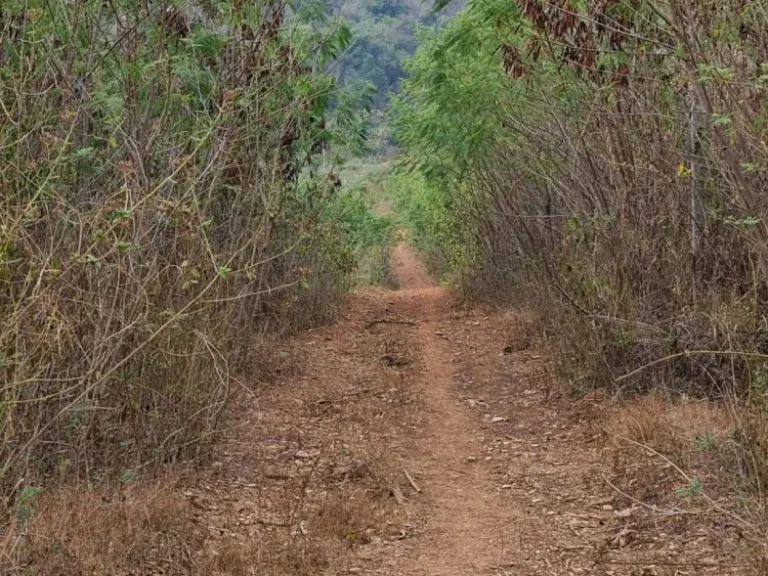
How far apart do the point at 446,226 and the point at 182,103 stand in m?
11.3

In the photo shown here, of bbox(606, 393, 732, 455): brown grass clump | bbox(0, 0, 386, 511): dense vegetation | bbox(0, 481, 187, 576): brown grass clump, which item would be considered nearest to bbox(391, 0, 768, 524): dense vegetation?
bbox(606, 393, 732, 455): brown grass clump

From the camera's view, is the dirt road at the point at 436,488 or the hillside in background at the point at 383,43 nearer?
the dirt road at the point at 436,488

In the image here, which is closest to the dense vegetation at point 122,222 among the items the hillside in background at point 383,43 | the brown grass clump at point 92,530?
the brown grass clump at point 92,530

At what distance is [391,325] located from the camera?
12500mm

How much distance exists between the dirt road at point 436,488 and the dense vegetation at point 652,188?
1.79 feet

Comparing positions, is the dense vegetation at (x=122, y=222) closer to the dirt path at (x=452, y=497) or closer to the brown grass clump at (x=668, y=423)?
the dirt path at (x=452, y=497)

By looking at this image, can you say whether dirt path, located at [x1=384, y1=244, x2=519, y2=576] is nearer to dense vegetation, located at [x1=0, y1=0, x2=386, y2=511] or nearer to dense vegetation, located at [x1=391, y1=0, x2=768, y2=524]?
dense vegetation, located at [x1=391, y1=0, x2=768, y2=524]

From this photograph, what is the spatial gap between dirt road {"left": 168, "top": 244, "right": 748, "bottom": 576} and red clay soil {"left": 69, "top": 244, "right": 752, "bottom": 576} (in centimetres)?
1

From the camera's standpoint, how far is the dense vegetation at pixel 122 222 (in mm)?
3955

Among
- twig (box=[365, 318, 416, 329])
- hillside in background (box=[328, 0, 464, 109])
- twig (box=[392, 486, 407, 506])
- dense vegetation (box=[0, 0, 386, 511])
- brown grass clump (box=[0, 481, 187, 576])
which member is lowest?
twig (box=[365, 318, 416, 329])

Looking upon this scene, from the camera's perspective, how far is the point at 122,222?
388 centimetres

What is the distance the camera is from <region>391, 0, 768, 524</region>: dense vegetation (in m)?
4.48

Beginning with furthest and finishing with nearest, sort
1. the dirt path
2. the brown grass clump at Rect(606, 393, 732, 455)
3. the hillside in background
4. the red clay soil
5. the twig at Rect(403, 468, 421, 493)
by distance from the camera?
the hillside in background, the twig at Rect(403, 468, 421, 493), the brown grass clump at Rect(606, 393, 732, 455), the dirt path, the red clay soil

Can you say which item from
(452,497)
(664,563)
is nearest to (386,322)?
(452,497)
